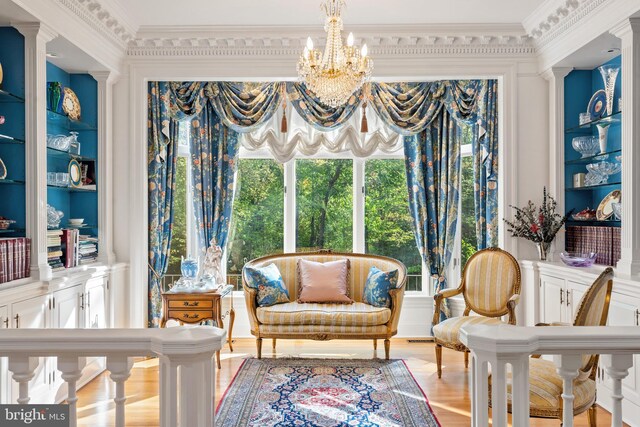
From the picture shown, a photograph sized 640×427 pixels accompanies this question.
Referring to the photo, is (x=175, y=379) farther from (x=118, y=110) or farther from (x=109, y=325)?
(x=118, y=110)

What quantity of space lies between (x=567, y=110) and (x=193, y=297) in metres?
3.81

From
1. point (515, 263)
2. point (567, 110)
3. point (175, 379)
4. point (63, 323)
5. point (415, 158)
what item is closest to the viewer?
point (175, 379)

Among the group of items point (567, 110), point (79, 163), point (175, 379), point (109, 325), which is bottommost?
point (109, 325)

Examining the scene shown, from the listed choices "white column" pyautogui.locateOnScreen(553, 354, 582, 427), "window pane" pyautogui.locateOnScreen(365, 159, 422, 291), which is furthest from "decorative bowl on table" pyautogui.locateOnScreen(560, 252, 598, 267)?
"white column" pyautogui.locateOnScreen(553, 354, 582, 427)

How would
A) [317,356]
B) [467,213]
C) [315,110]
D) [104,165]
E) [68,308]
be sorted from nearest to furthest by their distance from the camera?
[68,308]
[104,165]
[317,356]
[315,110]
[467,213]

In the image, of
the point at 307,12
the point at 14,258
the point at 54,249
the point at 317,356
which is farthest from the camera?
the point at 317,356

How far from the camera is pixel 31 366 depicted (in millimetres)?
1438

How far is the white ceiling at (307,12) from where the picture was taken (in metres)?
4.06

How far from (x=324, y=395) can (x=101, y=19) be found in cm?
352

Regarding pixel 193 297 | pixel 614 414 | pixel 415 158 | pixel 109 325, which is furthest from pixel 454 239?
pixel 614 414

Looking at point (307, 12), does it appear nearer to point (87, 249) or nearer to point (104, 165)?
point (104, 165)

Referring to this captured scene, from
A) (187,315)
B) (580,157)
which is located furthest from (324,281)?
(580,157)

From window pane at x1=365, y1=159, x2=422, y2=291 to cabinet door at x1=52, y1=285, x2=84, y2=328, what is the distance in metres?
3.12

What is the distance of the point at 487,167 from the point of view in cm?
508
